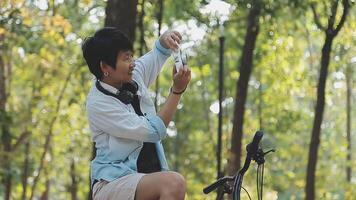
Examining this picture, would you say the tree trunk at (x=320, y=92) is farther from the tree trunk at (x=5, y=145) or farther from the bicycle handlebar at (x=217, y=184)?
the bicycle handlebar at (x=217, y=184)

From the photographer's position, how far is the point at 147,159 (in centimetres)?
375

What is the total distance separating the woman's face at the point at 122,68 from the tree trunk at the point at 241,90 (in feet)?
23.3

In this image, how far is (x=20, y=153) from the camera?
16.0 meters

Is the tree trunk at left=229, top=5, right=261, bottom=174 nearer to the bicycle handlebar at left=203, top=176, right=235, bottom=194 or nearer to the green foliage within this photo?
the green foliage

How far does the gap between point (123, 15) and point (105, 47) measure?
103 inches

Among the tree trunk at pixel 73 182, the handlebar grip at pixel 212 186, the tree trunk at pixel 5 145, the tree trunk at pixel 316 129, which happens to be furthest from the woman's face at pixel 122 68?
the tree trunk at pixel 73 182

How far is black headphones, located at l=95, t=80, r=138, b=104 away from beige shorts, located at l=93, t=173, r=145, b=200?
0.41 m

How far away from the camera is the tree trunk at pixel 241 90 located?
10.7 meters

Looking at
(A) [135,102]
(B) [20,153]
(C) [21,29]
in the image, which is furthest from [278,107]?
(A) [135,102]

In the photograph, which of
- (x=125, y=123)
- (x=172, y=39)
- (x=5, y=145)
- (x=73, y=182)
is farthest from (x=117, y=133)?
(x=73, y=182)

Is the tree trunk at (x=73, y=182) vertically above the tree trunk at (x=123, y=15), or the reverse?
the tree trunk at (x=123, y=15)

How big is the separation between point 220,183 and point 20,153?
13123 millimetres

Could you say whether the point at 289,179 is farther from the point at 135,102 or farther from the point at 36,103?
the point at 135,102

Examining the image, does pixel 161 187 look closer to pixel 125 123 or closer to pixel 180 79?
pixel 125 123
